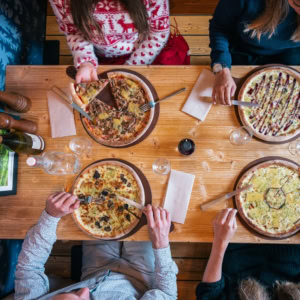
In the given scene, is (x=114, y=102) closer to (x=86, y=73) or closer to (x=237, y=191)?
(x=86, y=73)

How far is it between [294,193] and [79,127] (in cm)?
112

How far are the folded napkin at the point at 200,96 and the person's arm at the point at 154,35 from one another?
34cm

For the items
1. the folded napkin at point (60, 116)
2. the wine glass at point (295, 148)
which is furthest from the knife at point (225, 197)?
the folded napkin at point (60, 116)

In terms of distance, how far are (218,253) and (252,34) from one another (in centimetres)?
116

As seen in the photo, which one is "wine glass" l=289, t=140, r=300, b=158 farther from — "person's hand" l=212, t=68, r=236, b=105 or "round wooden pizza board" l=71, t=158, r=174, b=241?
"round wooden pizza board" l=71, t=158, r=174, b=241

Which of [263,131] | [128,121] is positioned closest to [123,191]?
[128,121]

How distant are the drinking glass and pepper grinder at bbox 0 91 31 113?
12.0 inches

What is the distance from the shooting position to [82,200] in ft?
4.22

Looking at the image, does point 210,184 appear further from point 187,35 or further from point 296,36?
point 187,35

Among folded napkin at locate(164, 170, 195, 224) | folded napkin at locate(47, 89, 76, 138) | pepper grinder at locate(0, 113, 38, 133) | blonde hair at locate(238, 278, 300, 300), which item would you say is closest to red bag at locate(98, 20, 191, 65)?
folded napkin at locate(47, 89, 76, 138)

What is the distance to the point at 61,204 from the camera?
1261mm

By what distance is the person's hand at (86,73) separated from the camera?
1.34m

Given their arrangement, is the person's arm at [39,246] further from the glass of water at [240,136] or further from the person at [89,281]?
the glass of water at [240,136]

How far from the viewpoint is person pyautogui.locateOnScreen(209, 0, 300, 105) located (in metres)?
1.25
